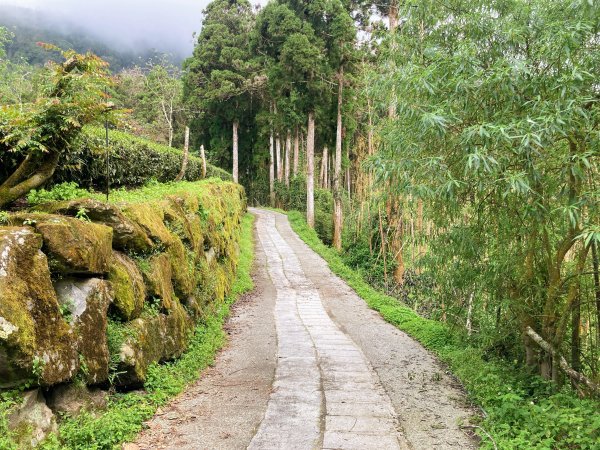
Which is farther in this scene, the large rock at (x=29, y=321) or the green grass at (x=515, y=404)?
the green grass at (x=515, y=404)

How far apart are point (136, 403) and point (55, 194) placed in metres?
2.61

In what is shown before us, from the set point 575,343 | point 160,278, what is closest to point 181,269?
point 160,278

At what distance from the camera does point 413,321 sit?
8.46m

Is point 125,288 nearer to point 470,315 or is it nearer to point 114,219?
point 114,219

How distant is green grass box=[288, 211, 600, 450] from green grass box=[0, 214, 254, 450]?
3.08 m

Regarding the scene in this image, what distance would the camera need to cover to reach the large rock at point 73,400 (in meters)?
3.36

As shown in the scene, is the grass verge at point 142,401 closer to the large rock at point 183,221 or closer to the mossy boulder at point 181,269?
the mossy boulder at point 181,269

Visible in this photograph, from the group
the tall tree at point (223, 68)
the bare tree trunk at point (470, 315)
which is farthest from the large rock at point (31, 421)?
the tall tree at point (223, 68)

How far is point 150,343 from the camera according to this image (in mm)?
4840

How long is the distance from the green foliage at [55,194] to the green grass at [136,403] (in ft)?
7.28

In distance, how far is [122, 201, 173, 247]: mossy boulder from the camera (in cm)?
525

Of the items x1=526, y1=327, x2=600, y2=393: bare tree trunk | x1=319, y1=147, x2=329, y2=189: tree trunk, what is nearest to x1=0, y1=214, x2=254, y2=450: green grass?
x1=526, y1=327, x2=600, y2=393: bare tree trunk

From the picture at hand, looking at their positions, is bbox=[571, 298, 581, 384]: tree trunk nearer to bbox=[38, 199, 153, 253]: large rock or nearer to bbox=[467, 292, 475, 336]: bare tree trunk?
bbox=[467, 292, 475, 336]: bare tree trunk

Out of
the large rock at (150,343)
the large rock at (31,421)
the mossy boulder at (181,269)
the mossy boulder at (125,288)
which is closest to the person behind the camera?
the large rock at (31,421)
